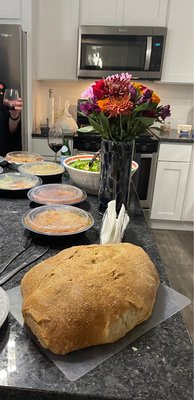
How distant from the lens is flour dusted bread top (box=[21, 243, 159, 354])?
530 millimetres

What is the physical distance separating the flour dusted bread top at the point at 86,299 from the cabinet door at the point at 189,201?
244cm

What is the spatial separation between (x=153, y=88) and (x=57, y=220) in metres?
2.73

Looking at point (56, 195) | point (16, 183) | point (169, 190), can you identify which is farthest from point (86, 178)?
point (169, 190)

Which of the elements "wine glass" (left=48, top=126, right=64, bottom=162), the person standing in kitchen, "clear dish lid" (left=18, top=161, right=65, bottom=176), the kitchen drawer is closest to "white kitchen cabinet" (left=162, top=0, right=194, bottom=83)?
the kitchen drawer

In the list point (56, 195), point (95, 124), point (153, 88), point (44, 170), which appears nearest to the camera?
point (95, 124)

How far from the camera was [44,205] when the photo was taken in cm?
106

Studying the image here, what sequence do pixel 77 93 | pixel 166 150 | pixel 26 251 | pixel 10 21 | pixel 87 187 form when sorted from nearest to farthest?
1. pixel 26 251
2. pixel 87 187
3. pixel 10 21
4. pixel 166 150
5. pixel 77 93

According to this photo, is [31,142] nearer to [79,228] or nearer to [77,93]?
[77,93]

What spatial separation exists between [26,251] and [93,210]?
0.36 m

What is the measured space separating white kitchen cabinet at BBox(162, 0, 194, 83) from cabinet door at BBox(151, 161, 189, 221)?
0.83 m

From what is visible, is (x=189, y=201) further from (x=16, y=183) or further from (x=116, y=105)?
(x=116, y=105)

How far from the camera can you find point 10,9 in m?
2.57

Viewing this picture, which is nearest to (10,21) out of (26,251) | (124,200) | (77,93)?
(77,93)

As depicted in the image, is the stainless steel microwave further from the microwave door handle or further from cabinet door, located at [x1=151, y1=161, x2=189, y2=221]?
cabinet door, located at [x1=151, y1=161, x2=189, y2=221]
